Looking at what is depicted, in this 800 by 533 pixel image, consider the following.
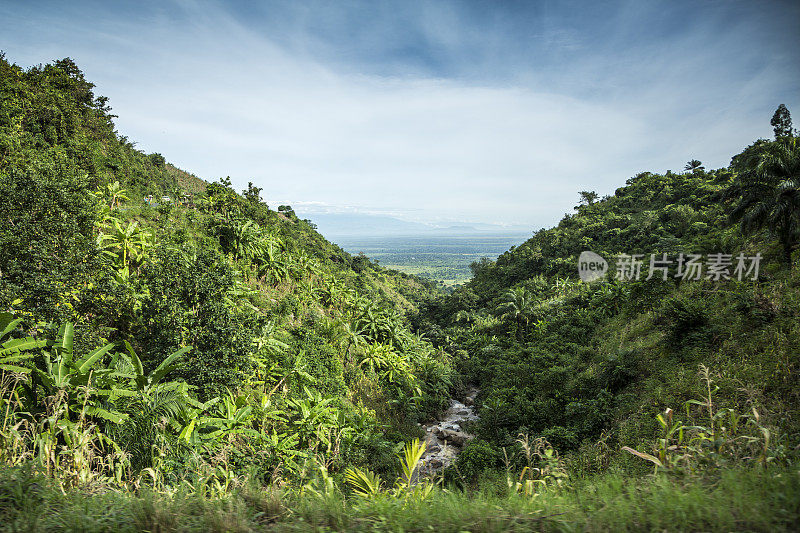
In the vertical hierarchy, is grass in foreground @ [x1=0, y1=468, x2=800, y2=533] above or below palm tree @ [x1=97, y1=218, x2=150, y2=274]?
Result: below

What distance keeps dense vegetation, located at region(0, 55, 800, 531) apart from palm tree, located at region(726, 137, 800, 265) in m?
0.06

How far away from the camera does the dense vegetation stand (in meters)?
2.40

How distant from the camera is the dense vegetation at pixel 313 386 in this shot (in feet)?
7.88

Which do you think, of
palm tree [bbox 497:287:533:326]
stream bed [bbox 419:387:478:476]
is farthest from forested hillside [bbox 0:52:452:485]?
palm tree [bbox 497:287:533:326]

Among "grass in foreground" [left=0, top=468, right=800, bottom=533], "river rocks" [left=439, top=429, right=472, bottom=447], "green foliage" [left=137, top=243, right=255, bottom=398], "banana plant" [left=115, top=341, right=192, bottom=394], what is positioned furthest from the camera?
"river rocks" [left=439, top=429, right=472, bottom=447]

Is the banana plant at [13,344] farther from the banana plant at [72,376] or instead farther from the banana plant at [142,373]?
the banana plant at [142,373]

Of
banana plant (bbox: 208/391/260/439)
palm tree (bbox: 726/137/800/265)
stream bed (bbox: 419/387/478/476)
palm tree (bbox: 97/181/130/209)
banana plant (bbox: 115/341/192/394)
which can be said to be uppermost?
palm tree (bbox: 726/137/800/265)

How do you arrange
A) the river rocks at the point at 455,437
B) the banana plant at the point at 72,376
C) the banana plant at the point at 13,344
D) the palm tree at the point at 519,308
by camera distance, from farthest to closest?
1. the palm tree at the point at 519,308
2. the river rocks at the point at 455,437
3. the banana plant at the point at 13,344
4. the banana plant at the point at 72,376

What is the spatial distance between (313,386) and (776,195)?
46.8 ft

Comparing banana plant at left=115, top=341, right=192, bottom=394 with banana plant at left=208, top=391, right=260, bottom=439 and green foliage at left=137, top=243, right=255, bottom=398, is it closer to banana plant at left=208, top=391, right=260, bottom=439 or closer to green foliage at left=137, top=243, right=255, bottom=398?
green foliage at left=137, top=243, right=255, bottom=398

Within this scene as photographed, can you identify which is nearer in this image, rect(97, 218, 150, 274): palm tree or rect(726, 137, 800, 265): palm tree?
rect(97, 218, 150, 274): palm tree

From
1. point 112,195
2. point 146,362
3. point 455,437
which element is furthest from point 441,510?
point 112,195

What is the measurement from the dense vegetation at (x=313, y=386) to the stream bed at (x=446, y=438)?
1.93ft

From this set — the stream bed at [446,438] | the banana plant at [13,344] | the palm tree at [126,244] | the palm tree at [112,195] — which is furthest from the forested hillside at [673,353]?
the palm tree at [112,195]
